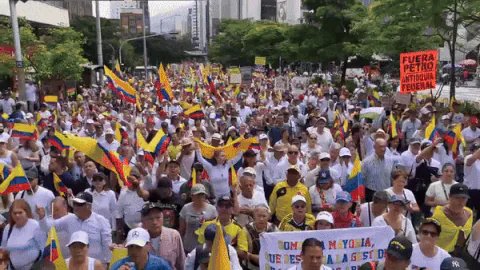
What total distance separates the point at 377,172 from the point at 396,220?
2.32 m

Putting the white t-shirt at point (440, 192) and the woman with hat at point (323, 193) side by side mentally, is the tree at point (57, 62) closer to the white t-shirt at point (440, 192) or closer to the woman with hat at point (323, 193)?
the woman with hat at point (323, 193)

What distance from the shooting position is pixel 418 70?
49.8 feet

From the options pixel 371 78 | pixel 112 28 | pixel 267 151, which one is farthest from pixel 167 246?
pixel 112 28

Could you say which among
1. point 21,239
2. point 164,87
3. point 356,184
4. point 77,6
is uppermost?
point 77,6

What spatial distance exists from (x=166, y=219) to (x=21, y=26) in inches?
988

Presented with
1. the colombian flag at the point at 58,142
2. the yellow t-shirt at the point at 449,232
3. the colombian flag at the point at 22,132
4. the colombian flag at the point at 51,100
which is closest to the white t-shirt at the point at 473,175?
the yellow t-shirt at the point at 449,232

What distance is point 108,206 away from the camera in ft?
22.2

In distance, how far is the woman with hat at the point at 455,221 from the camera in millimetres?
5523

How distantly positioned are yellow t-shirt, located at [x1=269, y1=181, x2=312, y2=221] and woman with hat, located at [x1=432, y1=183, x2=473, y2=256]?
1.43 meters

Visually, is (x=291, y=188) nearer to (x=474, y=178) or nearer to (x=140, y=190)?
(x=140, y=190)

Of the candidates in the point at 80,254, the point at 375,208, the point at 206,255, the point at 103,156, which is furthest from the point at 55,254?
the point at 375,208

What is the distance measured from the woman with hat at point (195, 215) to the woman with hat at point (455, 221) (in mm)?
2184

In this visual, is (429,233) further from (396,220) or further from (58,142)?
(58,142)

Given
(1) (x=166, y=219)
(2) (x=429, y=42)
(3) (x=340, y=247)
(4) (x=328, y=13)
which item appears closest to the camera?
(3) (x=340, y=247)
